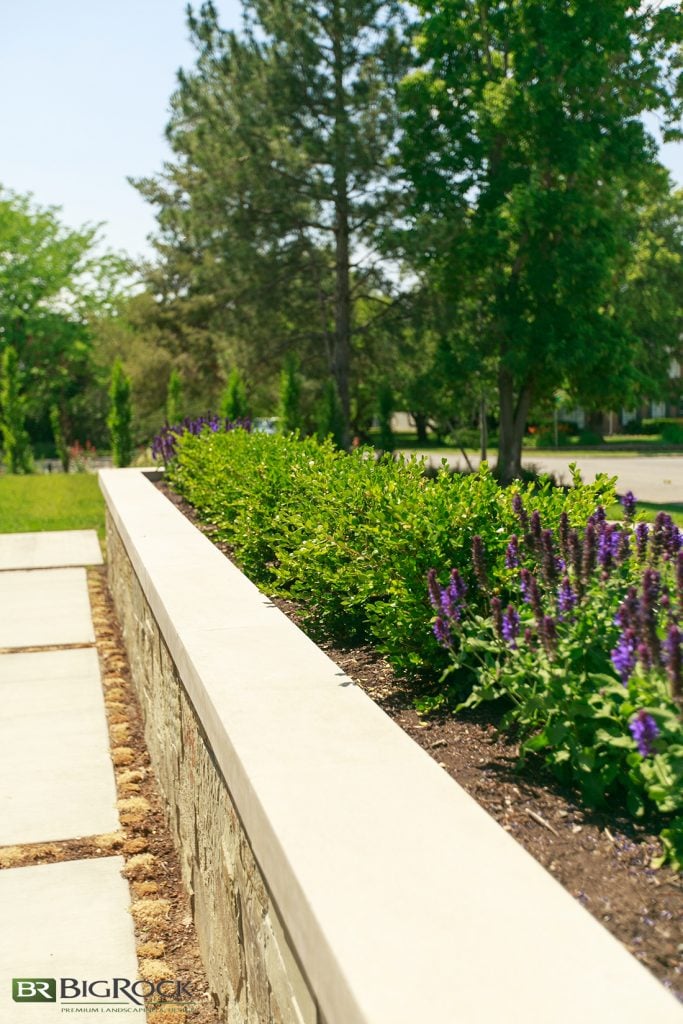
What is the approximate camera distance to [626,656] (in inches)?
92.1

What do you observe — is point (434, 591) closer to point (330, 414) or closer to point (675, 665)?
point (675, 665)

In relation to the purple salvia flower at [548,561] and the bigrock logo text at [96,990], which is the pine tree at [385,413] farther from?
the bigrock logo text at [96,990]

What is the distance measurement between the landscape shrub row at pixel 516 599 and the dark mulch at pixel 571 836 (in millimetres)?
72

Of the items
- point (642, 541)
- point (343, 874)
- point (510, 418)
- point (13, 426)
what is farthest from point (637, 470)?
point (343, 874)

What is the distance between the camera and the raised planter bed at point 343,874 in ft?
5.05

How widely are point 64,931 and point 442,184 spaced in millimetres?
20877

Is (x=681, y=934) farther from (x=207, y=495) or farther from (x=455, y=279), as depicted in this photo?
(x=455, y=279)

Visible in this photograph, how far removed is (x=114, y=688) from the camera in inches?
242

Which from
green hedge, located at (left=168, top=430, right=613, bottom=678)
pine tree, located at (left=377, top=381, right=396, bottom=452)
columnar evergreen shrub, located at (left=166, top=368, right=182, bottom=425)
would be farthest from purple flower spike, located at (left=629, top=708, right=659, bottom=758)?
pine tree, located at (left=377, top=381, right=396, bottom=452)

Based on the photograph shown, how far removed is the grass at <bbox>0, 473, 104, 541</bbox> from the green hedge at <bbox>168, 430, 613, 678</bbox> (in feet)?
24.6

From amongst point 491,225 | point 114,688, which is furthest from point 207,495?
point 491,225

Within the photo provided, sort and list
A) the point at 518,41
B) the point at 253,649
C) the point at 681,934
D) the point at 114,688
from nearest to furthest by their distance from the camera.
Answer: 1. the point at 681,934
2. the point at 253,649
3. the point at 114,688
4. the point at 518,41

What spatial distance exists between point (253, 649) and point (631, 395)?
20171 mm

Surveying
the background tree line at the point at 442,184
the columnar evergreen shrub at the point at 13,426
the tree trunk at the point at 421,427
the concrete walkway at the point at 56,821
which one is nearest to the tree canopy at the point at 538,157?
the background tree line at the point at 442,184
